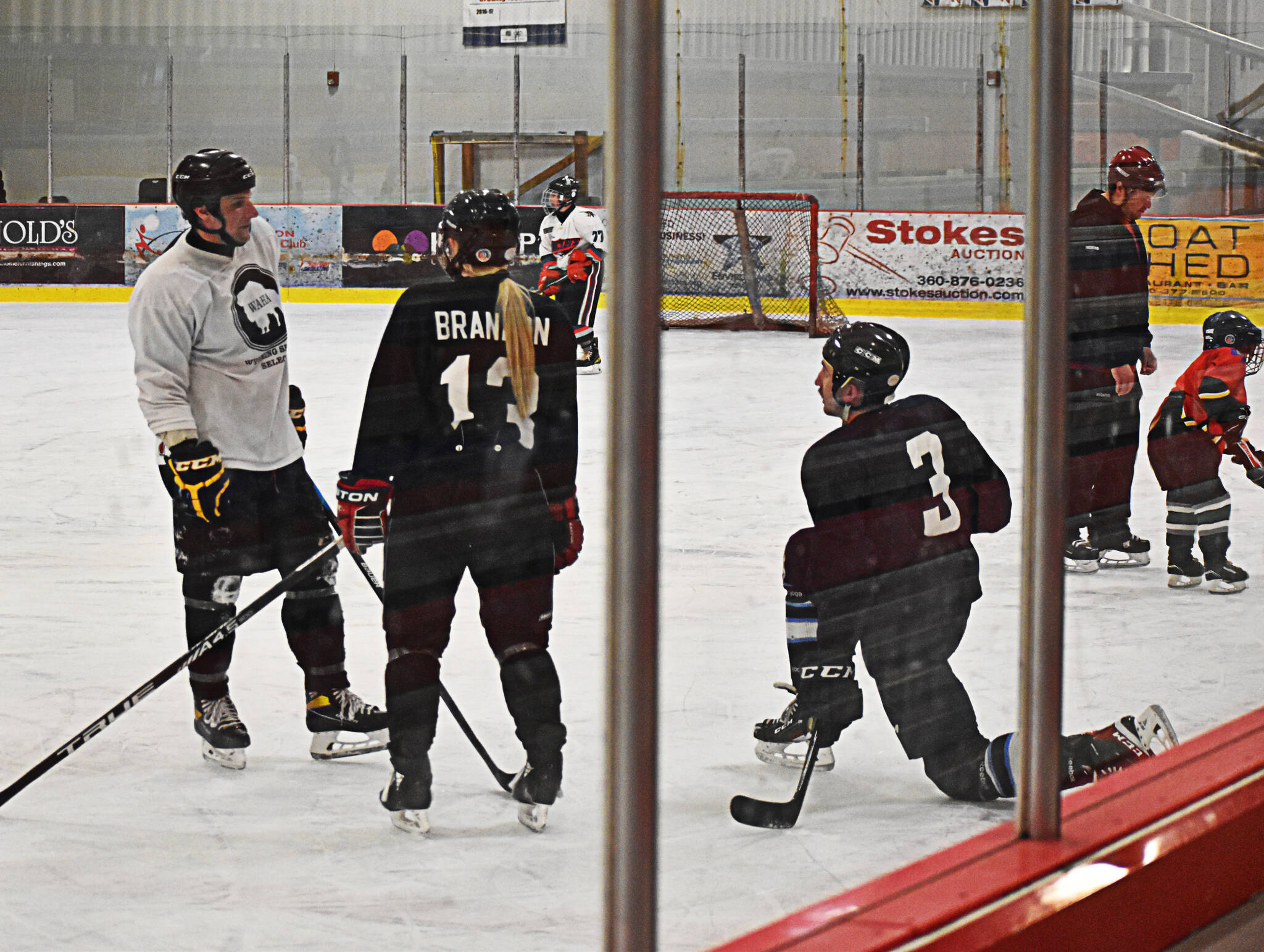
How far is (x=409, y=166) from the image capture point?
11.5 meters

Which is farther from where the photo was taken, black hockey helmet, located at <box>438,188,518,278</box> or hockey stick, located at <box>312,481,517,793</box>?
hockey stick, located at <box>312,481,517,793</box>

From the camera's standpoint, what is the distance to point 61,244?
946 cm

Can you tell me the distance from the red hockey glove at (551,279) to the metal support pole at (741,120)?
13.5 ft

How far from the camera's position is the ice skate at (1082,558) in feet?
11.2

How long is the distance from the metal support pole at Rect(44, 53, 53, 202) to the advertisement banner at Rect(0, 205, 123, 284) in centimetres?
34

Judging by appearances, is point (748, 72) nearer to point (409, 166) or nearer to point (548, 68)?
point (548, 68)

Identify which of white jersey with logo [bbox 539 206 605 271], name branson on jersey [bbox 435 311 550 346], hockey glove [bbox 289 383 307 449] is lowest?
hockey glove [bbox 289 383 307 449]

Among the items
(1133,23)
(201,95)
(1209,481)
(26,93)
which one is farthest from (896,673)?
(26,93)

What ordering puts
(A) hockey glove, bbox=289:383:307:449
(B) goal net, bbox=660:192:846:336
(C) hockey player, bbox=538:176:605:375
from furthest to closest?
(B) goal net, bbox=660:192:846:336 < (C) hockey player, bbox=538:176:605:375 < (A) hockey glove, bbox=289:383:307:449

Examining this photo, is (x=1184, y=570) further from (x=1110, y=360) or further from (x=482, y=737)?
(x=482, y=737)

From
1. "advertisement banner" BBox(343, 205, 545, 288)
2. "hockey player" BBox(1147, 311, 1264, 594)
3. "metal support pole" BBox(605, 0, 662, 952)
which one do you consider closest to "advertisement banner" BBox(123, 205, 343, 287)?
"advertisement banner" BBox(343, 205, 545, 288)

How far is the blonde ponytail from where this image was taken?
1758mm

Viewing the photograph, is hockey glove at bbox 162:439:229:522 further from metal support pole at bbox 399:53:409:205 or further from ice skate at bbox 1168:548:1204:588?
metal support pole at bbox 399:53:409:205

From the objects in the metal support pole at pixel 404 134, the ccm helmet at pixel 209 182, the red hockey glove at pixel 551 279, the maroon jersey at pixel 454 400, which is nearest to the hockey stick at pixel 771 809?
the maroon jersey at pixel 454 400
